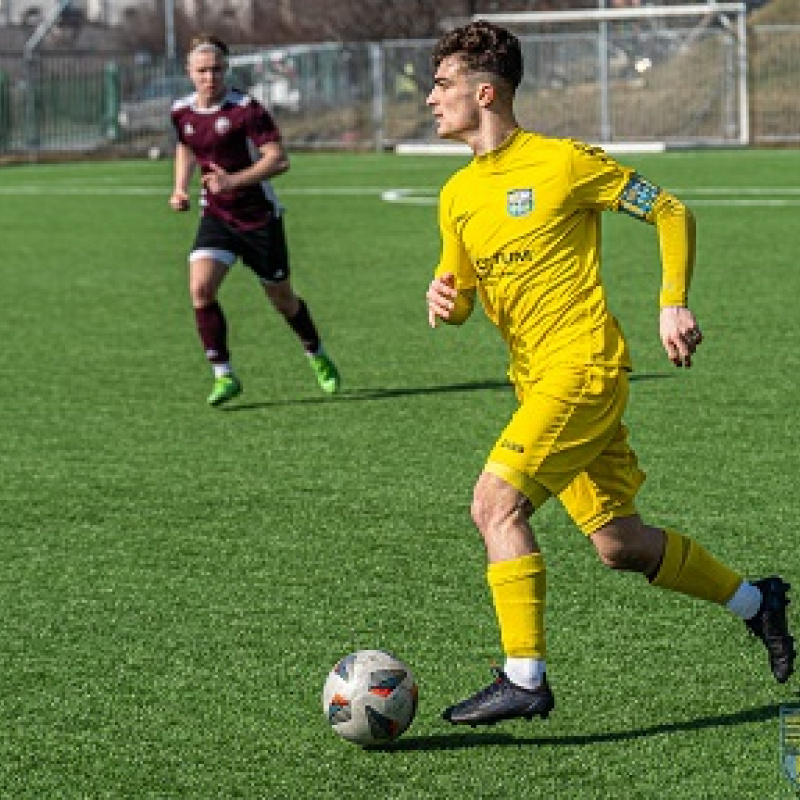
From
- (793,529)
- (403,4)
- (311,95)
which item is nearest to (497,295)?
(793,529)

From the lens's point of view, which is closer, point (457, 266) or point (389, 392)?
point (457, 266)

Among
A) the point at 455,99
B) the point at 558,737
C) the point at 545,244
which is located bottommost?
the point at 558,737

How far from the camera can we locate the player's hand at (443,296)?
6.21 m

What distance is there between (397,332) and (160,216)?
12577 mm

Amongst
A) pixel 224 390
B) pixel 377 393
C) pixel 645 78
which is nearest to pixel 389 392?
pixel 377 393

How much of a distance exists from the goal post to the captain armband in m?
33.0

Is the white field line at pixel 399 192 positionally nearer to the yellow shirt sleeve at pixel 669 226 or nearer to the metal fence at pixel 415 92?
the metal fence at pixel 415 92

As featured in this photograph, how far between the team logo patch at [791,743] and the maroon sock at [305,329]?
6.91 meters

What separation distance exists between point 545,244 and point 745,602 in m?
1.26

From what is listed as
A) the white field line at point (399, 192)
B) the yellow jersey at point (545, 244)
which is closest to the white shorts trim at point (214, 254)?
the yellow jersey at point (545, 244)

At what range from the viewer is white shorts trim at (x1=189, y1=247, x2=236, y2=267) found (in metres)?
12.2

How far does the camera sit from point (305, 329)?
12633mm

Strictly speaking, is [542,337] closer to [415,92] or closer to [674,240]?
[674,240]

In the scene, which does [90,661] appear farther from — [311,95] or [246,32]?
[246,32]
